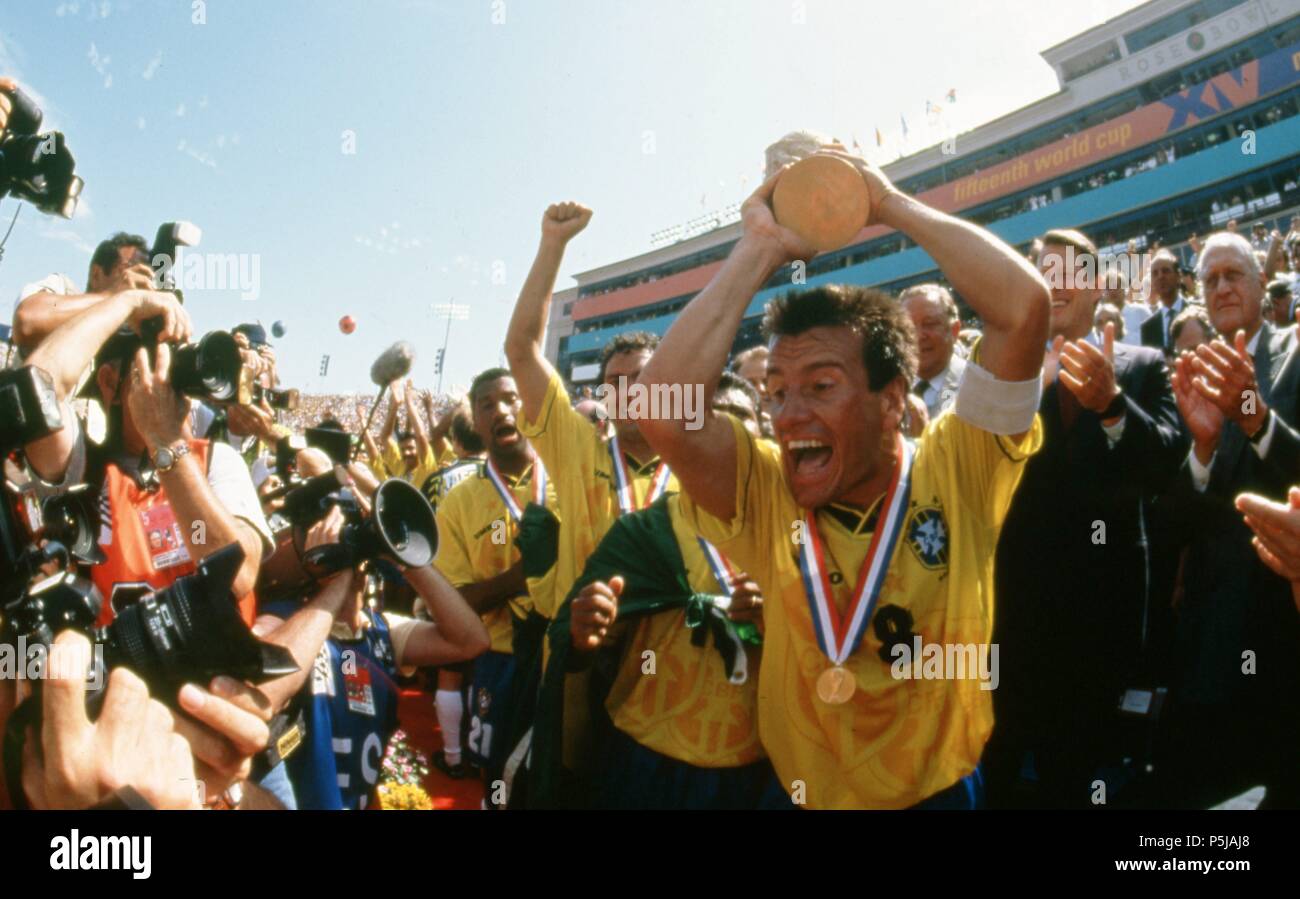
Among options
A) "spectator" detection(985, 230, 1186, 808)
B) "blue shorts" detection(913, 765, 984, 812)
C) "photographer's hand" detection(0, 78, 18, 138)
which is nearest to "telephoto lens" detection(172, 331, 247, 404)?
"photographer's hand" detection(0, 78, 18, 138)

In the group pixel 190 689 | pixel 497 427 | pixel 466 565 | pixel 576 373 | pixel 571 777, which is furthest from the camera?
pixel 576 373

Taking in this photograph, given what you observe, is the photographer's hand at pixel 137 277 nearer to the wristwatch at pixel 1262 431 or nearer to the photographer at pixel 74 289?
the photographer at pixel 74 289

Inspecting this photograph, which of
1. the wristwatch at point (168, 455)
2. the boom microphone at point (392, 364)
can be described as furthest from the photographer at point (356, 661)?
the boom microphone at point (392, 364)

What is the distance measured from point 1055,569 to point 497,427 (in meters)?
2.87

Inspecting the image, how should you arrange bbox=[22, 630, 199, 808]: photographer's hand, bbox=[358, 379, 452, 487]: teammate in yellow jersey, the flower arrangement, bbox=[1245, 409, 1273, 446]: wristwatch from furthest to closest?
1. bbox=[358, 379, 452, 487]: teammate in yellow jersey
2. the flower arrangement
3. bbox=[1245, 409, 1273, 446]: wristwatch
4. bbox=[22, 630, 199, 808]: photographer's hand

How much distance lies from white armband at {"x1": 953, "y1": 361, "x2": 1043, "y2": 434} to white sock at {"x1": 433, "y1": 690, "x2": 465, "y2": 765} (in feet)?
11.6

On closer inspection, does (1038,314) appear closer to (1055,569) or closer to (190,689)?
(1055,569)

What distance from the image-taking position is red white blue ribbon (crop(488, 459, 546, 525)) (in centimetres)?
378

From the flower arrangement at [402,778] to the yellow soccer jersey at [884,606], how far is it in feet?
7.88

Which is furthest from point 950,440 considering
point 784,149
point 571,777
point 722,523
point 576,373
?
point 576,373

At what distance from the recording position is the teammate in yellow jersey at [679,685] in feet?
7.42

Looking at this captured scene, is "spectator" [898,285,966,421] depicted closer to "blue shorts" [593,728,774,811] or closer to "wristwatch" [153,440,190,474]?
"blue shorts" [593,728,774,811]

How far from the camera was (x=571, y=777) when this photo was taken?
97.5 inches
